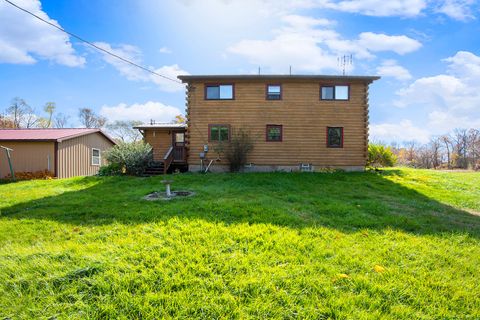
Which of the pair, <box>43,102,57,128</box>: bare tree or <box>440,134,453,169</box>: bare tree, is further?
<box>43,102,57,128</box>: bare tree

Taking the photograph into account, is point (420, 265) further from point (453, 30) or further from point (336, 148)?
point (336, 148)

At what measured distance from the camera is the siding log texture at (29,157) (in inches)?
580

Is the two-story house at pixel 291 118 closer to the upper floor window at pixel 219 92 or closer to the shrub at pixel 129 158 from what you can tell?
the upper floor window at pixel 219 92

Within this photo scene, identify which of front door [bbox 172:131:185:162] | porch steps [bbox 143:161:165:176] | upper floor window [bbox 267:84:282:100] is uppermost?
upper floor window [bbox 267:84:282:100]

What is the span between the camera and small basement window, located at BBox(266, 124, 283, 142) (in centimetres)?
1377

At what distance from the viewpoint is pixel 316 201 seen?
6.57 meters

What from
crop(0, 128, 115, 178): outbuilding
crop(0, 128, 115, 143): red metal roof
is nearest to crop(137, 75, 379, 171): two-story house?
crop(0, 128, 115, 143): red metal roof

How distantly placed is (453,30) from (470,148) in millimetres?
23420

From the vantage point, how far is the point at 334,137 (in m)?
13.8

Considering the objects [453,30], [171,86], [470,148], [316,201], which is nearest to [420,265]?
[316,201]

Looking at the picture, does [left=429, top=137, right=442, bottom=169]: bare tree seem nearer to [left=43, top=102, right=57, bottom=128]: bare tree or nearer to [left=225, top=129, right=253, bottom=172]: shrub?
[left=225, top=129, right=253, bottom=172]: shrub

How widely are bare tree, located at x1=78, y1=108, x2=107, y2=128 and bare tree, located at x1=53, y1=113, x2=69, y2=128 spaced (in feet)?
6.76

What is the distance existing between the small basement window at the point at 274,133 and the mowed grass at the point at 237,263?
325 inches

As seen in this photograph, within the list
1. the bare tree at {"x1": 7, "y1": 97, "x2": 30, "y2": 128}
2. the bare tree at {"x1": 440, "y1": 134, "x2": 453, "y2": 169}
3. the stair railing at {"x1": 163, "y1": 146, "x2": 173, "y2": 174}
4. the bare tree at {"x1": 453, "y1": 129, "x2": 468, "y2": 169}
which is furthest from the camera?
the bare tree at {"x1": 7, "y1": 97, "x2": 30, "y2": 128}
